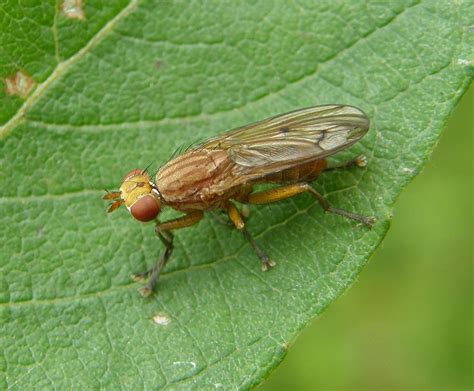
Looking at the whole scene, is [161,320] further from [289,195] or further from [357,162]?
[357,162]

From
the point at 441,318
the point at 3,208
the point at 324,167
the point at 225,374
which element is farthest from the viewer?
Result: the point at 441,318

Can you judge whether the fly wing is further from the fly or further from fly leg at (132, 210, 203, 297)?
fly leg at (132, 210, 203, 297)

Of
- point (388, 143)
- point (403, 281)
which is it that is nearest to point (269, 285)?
point (388, 143)


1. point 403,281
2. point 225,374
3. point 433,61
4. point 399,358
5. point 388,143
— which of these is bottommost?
point 399,358

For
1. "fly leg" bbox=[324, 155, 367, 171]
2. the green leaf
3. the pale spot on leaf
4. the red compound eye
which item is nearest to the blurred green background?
"fly leg" bbox=[324, 155, 367, 171]

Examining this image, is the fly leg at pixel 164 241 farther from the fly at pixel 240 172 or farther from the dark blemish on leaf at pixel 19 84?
the dark blemish on leaf at pixel 19 84

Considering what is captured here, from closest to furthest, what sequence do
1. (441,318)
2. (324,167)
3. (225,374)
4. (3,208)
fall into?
(225,374) < (3,208) < (324,167) < (441,318)

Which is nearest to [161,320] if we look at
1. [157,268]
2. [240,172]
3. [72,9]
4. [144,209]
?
[157,268]

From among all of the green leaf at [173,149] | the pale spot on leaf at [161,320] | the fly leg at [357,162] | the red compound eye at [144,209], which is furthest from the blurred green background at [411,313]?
the red compound eye at [144,209]

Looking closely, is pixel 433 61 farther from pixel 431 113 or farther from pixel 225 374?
pixel 225 374
